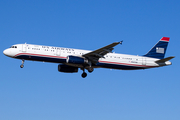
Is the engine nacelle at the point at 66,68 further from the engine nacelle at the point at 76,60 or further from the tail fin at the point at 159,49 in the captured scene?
the tail fin at the point at 159,49

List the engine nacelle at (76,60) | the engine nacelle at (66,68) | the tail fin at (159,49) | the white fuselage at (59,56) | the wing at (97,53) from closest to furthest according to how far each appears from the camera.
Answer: the wing at (97,53) → the white fuselage at (59,56) → the engine nacelle at (76,60) → the engine nacelle at (66,68) → the tail fin at (159,49)

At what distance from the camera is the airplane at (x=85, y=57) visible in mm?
42969

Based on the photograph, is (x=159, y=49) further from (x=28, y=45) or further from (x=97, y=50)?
(x=28, y=45)

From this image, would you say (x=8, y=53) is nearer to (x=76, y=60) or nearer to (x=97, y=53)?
(x=76, y=60)

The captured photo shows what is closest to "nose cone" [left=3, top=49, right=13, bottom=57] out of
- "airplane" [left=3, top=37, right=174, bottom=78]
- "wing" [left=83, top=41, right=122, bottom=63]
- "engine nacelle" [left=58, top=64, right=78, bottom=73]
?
"airplane" [left=3, top=37, right=174, bottom=78]

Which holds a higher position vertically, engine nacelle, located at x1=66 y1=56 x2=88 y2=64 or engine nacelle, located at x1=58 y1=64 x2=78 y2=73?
engine nacelle, located at x1=66 y1=56 x2=88 y2=64

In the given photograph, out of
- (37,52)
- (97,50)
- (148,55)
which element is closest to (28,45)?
(37,52)

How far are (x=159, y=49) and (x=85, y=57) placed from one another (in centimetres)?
1423

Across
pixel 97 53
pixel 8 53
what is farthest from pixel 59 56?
pixel 8 53

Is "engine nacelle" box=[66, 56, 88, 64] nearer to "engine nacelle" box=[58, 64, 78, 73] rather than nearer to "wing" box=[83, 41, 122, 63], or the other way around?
"wing" box=[83, 41, 122, 63]

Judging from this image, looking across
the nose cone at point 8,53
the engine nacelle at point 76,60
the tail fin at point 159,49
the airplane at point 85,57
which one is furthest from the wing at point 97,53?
the nose cone at point 8,53

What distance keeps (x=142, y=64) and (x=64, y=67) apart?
12790mm

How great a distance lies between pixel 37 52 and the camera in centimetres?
4303

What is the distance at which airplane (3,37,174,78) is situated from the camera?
1692 inches
